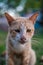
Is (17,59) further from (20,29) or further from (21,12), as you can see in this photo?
(21,12)

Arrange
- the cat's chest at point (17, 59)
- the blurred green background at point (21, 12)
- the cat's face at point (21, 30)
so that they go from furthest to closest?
1. the blurred green background at point (21, 12)
2. the cat's chest at point (17, 59)
3. the cat's face at point (21, 30)

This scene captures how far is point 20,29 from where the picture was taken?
105 inches

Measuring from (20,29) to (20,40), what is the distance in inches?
3.7

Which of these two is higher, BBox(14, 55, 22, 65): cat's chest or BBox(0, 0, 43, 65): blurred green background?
BBox(0, 0, 43, 65): blurred green background

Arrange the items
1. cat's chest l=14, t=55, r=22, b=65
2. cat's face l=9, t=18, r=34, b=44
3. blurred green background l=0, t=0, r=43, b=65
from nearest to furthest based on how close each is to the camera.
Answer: cat's face l=9, t=18, r=34, b=44
cat's chest l=14, t=55, r=22, b=65
blurred green background l=0, t=0, r=43, b=65

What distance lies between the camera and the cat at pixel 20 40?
8.76 feet

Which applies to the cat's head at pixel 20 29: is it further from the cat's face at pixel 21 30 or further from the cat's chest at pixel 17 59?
the cat's chest at pixel 17 59

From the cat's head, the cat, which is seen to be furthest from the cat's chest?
the cat's head

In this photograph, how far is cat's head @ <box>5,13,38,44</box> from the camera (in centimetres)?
265

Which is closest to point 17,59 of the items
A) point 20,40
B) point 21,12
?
point 20,40

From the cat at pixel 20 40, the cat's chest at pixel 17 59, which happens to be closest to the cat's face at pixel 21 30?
the cat at pixel 20 40

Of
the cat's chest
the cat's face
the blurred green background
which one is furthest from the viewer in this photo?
the blurred green background

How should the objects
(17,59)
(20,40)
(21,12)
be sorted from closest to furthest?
(20,40) → (17,59) → (21,12)

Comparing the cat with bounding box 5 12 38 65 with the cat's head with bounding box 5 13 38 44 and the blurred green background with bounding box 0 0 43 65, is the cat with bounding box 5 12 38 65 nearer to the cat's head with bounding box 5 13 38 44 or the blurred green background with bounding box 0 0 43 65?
the cat's head with bounding box 5 13 38 44
